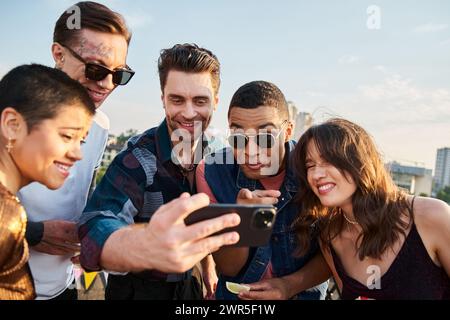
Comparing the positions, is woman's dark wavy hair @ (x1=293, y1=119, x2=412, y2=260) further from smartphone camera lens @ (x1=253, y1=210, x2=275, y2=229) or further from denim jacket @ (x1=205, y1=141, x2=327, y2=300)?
smartphone camera lens @ (x1=253, y1=210, x2=275, y2=229)

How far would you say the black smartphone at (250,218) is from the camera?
1400 millimetres

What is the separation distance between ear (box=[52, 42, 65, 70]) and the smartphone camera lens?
5.88ft

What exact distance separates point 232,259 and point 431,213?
1274mm

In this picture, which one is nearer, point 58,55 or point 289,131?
point 58,55

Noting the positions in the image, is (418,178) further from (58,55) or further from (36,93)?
(36,93)

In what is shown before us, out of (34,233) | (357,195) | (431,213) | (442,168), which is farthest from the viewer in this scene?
(442,168)

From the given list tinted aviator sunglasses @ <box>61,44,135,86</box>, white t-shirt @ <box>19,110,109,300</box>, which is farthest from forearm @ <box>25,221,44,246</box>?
tinted aviator sunglasses @ <box>61,44,135,86</box>

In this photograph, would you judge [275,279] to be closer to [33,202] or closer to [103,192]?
[103,192]

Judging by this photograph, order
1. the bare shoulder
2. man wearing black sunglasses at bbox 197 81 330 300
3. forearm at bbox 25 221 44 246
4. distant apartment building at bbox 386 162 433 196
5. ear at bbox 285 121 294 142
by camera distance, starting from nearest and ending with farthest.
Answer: forearm at bbox 25 221 44 246
the bare shoulder
man wearing black sunglasses at bbox 197 81 330 300
ear at bbox 285 121 294 142
distant apartment building at bbox 386 162 433 196

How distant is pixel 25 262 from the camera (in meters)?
1.63

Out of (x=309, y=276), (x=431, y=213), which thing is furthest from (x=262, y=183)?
(x=431, y=213)

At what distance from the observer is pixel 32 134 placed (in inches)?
65.9

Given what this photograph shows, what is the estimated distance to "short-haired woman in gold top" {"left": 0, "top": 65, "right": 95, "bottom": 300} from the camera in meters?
1.65
